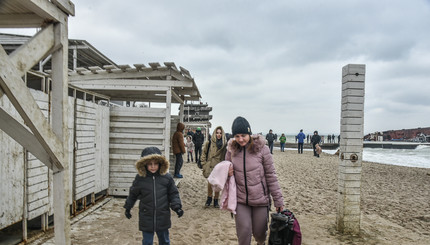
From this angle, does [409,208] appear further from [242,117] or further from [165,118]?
[165,118]

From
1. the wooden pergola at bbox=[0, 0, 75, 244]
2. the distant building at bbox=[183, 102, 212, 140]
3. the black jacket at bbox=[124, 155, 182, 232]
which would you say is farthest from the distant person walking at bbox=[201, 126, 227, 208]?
the distant building at bbox=[183, 102, 212, 140]

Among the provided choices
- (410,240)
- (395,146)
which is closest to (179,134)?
(410,240)

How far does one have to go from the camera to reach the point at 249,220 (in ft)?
10.1

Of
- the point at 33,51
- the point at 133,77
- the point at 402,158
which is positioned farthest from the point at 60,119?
the point at 402,158

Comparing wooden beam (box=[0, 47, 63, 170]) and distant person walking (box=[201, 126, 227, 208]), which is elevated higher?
wooden beam (box=[0, 47, 63, 170])

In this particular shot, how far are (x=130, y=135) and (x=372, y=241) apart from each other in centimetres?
548

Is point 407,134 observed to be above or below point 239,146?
below

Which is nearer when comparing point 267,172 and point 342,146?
point 267,172

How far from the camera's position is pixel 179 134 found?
838 cm

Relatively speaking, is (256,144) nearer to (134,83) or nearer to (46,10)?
(46,10)

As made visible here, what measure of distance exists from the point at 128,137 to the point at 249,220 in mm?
4521

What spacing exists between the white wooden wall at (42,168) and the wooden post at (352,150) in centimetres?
495

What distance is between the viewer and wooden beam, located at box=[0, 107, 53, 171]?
1946 millimetres

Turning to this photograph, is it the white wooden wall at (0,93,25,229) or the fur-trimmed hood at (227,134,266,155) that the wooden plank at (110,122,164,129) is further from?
the fur-trimmed hood at (227,134,266,155)
